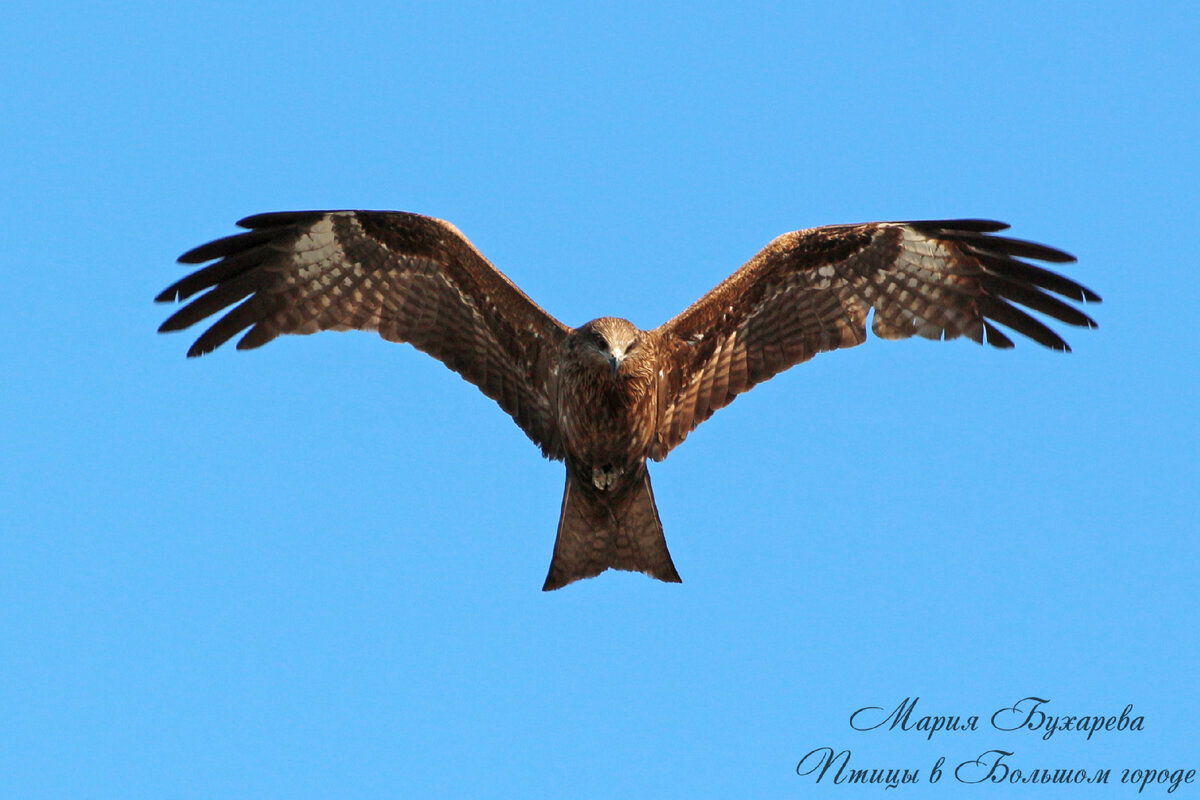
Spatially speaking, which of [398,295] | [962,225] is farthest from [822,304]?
[398,295]

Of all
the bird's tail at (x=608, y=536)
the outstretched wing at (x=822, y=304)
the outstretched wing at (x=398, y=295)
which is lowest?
the bird's tail at (x=608, y=536)

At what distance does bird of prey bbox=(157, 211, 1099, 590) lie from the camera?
686 cm

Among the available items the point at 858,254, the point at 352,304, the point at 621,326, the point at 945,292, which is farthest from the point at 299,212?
the point at 945,292

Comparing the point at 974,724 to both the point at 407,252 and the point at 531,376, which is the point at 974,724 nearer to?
the point at 531,376

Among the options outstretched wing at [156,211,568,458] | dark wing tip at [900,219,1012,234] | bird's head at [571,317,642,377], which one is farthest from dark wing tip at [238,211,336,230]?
dark wing tip at [900,219,1012,234]

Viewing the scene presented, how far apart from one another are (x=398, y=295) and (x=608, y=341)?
6.22ft

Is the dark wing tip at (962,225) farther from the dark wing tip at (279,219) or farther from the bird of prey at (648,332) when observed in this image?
the dark wing tip at (279,219)

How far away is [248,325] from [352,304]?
72cm

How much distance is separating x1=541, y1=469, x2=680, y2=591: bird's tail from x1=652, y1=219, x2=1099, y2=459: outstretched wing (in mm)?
434

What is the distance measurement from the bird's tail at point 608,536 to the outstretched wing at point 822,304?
0.43 metres

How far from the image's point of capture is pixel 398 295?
7203mm

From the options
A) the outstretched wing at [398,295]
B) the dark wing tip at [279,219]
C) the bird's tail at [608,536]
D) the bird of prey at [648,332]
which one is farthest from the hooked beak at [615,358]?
the dark wing tip at [279,219]

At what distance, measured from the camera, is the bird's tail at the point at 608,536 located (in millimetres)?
6848

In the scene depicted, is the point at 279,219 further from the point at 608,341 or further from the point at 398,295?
the point at 608,341
